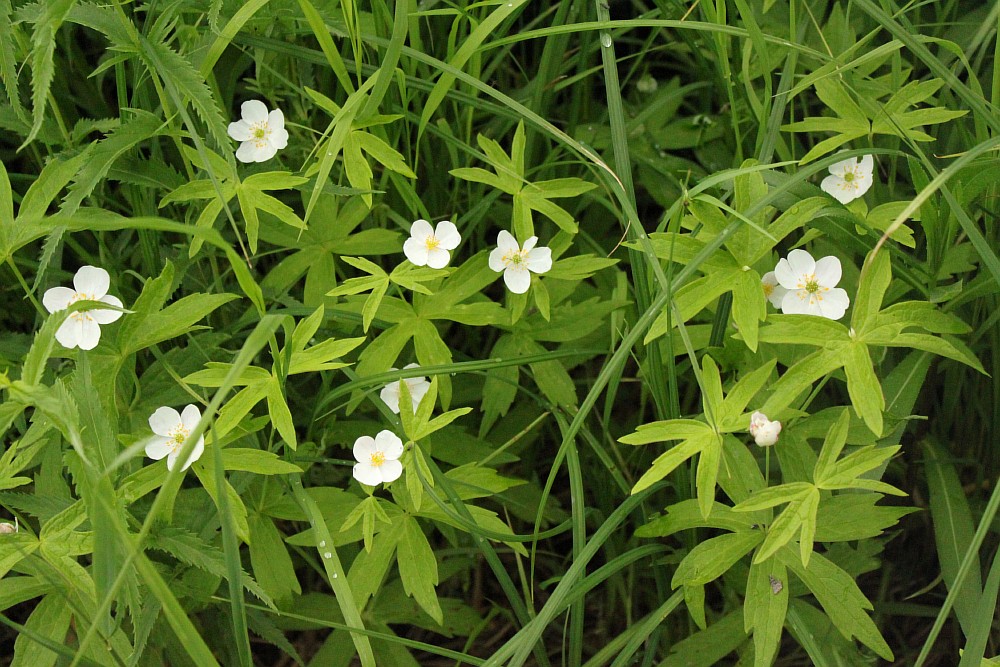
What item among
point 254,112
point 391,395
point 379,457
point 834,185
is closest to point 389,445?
point 379,457

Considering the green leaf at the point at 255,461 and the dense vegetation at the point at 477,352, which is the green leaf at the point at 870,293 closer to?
the dense vegetation at the point at 477,352

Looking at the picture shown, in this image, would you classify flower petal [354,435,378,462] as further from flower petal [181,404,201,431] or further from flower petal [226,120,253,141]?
flower petal [226,120,253,141]

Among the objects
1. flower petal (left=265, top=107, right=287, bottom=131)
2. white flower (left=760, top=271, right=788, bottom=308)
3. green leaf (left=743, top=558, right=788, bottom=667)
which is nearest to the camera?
green leaf (left=743, top=558, right=788, bottom=667)

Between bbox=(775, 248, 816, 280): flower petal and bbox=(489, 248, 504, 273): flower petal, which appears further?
bbox=(489, 248, 504, 273): flower petal

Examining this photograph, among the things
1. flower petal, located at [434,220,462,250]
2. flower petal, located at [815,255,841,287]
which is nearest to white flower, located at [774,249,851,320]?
flower petal, located at [815,255,841,287]

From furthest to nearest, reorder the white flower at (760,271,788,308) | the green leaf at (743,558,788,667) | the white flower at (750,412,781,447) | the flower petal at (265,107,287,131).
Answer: the flower petal at (265,107,287,131), the white flower at (760,271,788,308), the green leaf at (743,558,788,667), the white flower at (750,412,781,447)

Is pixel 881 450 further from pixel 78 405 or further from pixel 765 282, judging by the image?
pixel 78 405
